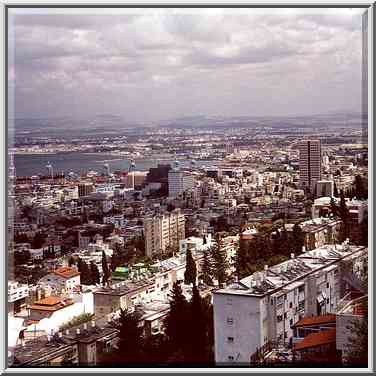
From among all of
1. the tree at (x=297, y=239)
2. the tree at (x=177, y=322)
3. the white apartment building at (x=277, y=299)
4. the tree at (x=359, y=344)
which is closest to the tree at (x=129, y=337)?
the tree at (x=177, y=322)

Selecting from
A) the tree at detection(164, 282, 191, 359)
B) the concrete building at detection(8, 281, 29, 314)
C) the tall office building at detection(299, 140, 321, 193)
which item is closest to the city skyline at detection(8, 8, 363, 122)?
the tall office building at detection(299, 140, 321, 193)

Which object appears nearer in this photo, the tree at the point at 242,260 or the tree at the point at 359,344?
the tree at the point at 359,344

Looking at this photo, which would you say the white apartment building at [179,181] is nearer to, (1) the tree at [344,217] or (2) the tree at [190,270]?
(2) the tree at [190,270]

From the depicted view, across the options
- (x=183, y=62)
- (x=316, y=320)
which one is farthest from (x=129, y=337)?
(x=183, y=62)

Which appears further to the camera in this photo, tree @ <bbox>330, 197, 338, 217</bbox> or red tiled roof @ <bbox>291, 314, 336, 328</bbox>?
tree @ <bbox>330, 197, 338, 217</bbox>

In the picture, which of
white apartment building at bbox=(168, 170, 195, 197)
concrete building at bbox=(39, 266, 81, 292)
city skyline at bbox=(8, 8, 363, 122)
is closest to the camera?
city skyline at bbox=(8, 8, 363, 122)

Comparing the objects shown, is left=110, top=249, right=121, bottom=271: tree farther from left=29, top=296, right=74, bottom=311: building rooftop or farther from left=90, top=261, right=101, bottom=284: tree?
left=29, top=296, right=74, bottom=311: building rooftop
